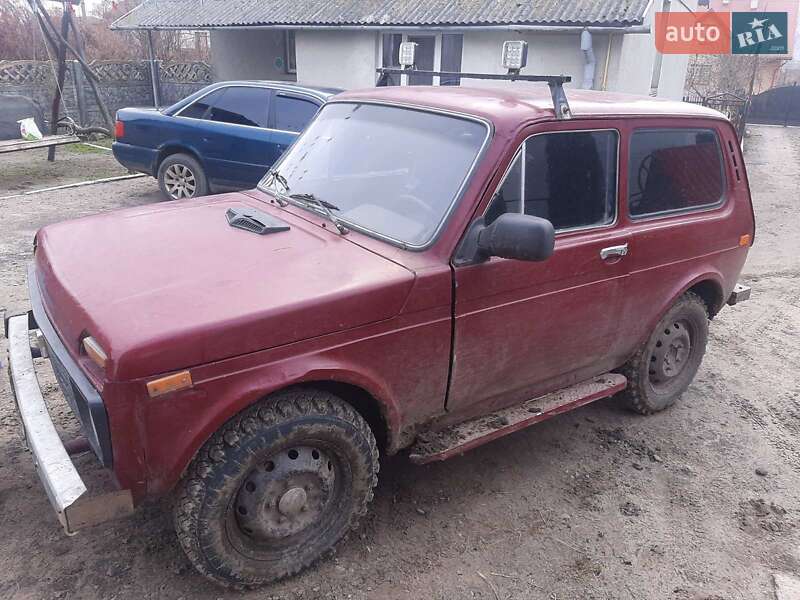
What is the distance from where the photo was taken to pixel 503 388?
3369 mm

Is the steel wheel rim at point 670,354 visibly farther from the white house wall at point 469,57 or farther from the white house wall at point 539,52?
the white house wall at point 539,52

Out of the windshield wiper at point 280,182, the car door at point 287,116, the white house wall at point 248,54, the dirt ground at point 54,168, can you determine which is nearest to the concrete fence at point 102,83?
the white house wall at point 248,54

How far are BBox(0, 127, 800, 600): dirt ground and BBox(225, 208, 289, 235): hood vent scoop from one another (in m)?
1.24

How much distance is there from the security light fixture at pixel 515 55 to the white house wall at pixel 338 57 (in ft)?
39.3

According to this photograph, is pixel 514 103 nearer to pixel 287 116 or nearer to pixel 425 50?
pixel 287 116

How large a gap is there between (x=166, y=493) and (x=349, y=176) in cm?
175

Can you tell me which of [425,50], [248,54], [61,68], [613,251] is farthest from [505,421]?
[248,54]

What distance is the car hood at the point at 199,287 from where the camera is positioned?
2.27 metres

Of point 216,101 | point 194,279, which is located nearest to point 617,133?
point 194,279

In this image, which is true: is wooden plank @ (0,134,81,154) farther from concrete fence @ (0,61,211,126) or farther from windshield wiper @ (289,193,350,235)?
windshield wiper @ (289,193,350,235)

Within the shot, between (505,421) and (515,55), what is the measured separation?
2.07m

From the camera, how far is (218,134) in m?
8.10

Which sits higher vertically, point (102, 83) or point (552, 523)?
point (102, 83)

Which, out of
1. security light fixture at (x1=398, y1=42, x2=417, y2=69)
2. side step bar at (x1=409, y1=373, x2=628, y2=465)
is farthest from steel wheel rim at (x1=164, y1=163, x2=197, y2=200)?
side step bar at (x1=409, y1=373, x2=628, y2=465)
